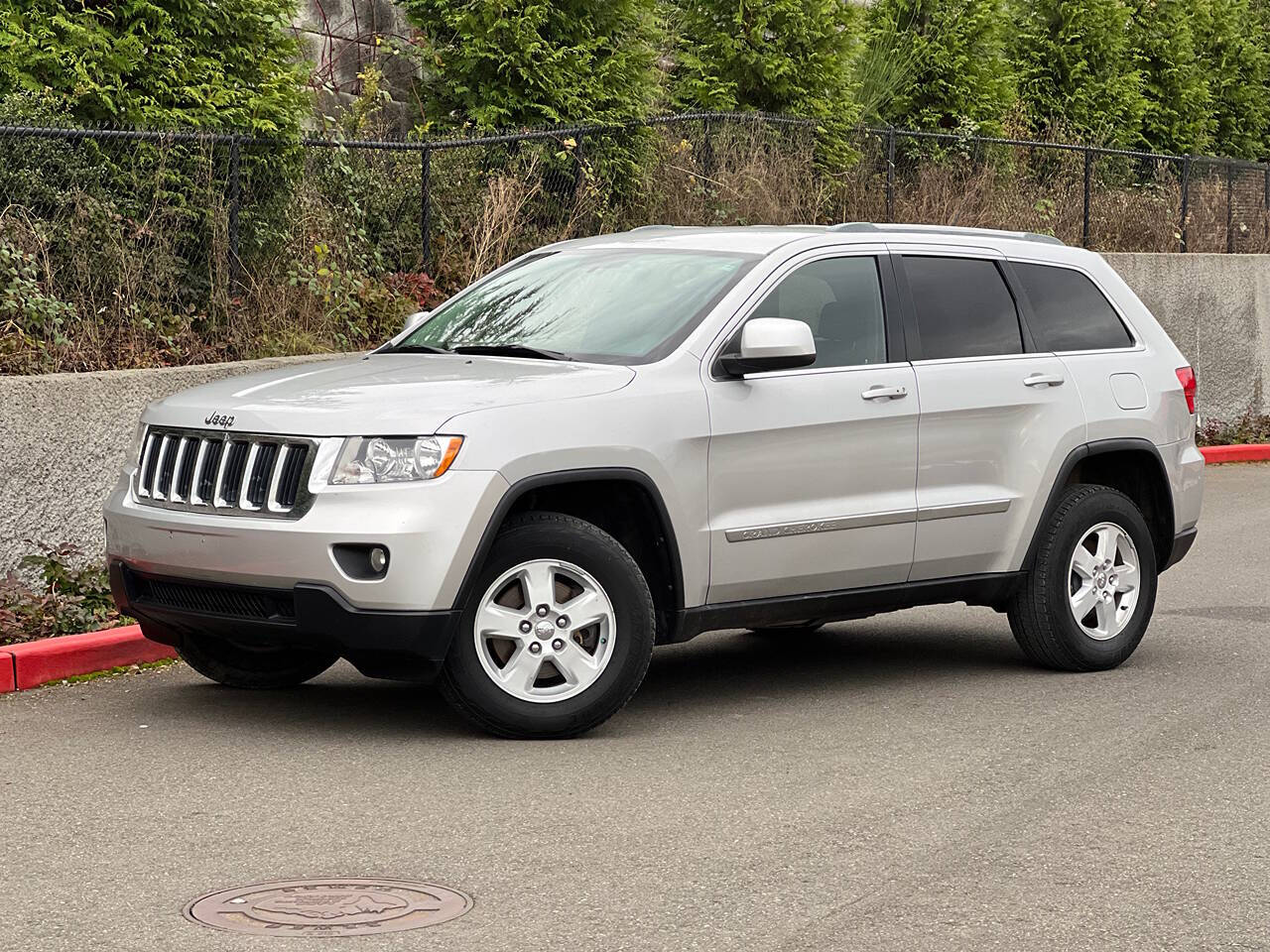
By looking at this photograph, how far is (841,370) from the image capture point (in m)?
8.23

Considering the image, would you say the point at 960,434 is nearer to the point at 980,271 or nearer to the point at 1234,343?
the point at 980,271

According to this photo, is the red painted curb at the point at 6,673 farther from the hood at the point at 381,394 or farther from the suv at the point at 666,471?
the hood at the point at 381,394

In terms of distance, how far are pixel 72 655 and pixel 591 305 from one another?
9.01ft

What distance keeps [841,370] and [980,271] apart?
3.80 feet

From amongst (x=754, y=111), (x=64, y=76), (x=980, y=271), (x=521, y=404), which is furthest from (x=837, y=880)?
(x=754, y=111)

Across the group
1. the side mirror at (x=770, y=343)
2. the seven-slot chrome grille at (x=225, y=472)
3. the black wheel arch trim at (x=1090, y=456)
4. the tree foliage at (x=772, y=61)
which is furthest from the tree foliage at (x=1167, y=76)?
the seven-slot chrome grille at (x=225, y=472)

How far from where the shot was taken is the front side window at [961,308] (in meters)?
8.69

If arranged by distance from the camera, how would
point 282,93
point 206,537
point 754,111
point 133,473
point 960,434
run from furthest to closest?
point 754,111 → point 282,93 → point 960,434 → point 133,473 → point 206,537

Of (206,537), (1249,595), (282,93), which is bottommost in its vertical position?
(1249,595)

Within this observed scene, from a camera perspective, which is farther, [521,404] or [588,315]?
[588,315]

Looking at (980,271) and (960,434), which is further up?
(980,271)

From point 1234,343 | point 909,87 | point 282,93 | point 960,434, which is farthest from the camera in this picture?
point 909,87

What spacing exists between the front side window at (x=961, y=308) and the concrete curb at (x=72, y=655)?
375 cm

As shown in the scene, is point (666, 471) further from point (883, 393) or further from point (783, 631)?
point (783, 631)
